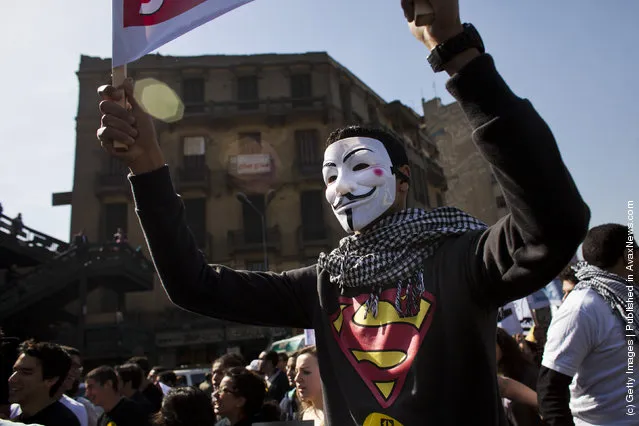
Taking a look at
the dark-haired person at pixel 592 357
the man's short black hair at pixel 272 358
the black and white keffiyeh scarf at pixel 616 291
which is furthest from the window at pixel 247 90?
the dark-haired person at pixel 592 357

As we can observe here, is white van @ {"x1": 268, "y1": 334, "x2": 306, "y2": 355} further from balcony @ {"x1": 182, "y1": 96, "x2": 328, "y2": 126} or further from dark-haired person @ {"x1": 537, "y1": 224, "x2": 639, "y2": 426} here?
balcony @ {"x1": 182, "y1": 96, "x2": 328, "y2": 126}

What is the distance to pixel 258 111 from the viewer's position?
90.6 feet

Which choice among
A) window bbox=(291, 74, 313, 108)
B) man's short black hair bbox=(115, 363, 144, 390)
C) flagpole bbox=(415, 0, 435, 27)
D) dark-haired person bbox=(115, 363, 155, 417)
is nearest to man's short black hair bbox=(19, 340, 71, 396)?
dark-haired person bbox=(115, 363, 155, 417)

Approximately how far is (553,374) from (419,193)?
30.5 metres

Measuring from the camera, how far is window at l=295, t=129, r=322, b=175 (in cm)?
2788

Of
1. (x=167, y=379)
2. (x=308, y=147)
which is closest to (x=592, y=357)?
(x=167, y=379)

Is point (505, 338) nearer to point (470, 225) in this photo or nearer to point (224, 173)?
point (470, 225)

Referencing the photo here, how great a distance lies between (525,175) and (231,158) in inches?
1052

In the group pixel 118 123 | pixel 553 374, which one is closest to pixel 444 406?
pixel 118 123

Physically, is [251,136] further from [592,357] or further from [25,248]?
[592,357]

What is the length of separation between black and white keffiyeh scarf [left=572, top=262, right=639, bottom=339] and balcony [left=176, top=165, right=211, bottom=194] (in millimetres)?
24669

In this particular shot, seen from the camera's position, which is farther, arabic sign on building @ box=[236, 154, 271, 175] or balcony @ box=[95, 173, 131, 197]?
arabic sign on building @ box=[236, 154, 271, 175]

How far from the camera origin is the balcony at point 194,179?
26641 millimetres

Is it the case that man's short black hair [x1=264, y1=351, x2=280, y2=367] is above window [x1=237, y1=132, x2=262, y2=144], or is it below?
below
